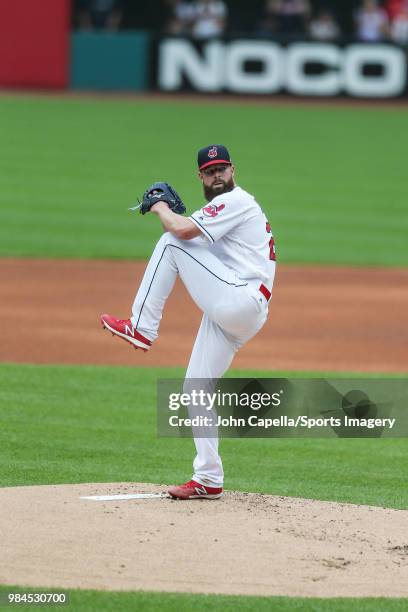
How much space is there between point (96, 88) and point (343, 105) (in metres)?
6.14

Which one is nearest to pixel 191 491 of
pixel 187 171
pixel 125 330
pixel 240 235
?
pixel 125 330

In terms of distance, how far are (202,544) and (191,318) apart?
7525 mm

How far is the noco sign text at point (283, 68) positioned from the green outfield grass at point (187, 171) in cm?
67

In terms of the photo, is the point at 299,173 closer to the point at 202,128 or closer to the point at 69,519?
the point at 202,128

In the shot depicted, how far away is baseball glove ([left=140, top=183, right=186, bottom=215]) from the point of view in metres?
6.82

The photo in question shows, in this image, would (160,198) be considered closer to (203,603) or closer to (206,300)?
(206,300)

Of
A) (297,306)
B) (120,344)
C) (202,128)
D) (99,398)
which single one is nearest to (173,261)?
(99,398)

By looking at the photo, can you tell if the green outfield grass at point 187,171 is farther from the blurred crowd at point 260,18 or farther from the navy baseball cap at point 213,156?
the navy baseball cap at point 213,156

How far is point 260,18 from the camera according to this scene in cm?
3400

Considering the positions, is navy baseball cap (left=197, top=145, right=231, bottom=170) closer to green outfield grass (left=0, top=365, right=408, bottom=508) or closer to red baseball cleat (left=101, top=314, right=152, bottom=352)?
red baseball cleat (left=101, top=314, right=152, bottom=352)

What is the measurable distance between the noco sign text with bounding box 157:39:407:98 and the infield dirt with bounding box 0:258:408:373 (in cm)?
1415

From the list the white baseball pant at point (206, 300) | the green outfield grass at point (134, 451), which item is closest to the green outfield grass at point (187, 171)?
the green outfield grass at point (134, 451)

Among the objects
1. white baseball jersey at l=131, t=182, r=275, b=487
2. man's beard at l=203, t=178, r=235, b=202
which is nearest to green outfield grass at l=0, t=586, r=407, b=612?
white baseball jersey at l=131, t=182, r=275, b=487

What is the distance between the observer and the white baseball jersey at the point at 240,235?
675cm
